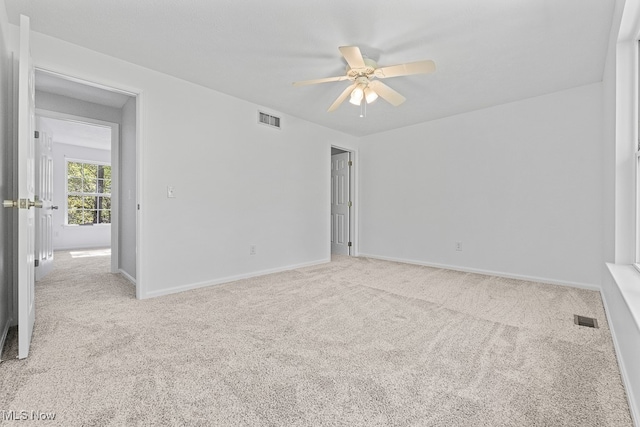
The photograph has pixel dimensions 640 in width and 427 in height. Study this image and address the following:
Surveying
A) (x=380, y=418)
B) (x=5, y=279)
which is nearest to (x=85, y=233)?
(x=5, y=279)

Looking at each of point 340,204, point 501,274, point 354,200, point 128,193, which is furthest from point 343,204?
point 128,193

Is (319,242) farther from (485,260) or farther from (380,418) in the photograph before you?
(380,418)

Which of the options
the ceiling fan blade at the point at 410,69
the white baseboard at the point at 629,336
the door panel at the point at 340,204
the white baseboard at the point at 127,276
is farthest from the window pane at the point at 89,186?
the white baseboard at the point at 629,336

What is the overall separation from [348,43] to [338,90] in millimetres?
940

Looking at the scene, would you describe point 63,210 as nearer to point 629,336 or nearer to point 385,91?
point 385,91

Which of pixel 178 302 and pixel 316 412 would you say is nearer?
pixel 316 412

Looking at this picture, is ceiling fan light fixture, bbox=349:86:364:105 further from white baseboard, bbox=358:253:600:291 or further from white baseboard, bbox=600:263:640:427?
white baseboard, bbox=358:253:600:291

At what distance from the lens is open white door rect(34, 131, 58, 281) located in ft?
11.7

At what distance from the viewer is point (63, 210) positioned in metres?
6.39

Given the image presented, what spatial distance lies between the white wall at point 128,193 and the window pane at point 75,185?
361 centimetres

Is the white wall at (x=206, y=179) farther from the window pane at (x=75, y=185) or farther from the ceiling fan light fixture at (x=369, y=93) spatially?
the window pane at (x=75, y=185)

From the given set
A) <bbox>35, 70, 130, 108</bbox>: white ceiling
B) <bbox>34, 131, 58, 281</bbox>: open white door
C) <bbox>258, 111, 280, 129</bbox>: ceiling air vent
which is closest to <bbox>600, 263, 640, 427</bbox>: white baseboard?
<bbox>258, 111, 280, 129</bbox>: ceiling air vent

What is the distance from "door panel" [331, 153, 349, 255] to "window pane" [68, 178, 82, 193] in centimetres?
584

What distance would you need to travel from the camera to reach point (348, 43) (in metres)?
2.34
